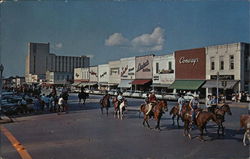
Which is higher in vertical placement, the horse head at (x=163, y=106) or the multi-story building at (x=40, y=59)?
the multi-story building at (x=40, y=59)

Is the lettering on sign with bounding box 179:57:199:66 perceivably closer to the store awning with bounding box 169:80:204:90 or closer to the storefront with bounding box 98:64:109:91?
the store awning with bounding box 169:80:204:90

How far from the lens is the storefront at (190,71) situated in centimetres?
3869

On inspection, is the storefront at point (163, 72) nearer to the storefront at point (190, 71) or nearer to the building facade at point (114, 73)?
the storefront at point (190, 71)

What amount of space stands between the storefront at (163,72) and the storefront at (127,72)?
770 cm

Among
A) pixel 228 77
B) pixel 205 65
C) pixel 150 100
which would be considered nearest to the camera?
pixel 150 100

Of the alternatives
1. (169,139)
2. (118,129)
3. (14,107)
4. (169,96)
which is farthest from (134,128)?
(169,96)

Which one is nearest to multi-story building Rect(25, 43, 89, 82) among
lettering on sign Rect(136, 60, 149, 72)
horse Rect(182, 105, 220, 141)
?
horse Rect(182, 105, 220, 141)

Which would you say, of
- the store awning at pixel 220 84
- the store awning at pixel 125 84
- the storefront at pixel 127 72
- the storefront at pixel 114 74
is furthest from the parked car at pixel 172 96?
the storefront at pixel 114 74

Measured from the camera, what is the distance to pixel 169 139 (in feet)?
34.3

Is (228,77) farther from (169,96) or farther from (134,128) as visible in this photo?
(134,128)

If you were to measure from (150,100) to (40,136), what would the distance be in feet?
21.4

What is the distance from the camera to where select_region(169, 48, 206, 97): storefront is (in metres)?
38.7

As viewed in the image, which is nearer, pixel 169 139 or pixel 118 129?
pixel 169 139

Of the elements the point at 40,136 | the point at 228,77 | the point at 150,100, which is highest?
the point at 228,77
